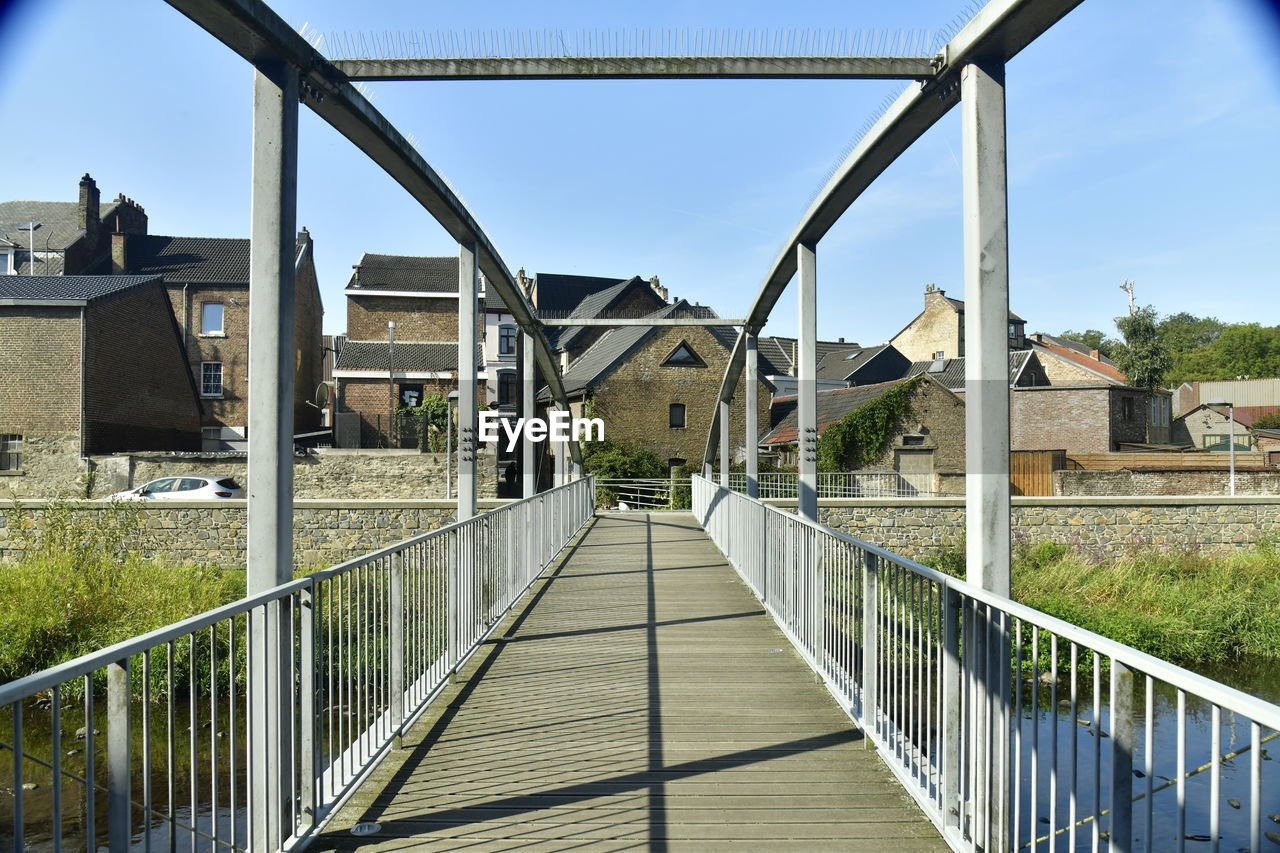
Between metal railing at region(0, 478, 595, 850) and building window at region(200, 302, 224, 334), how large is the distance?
26962mm

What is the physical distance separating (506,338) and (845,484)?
17107 mm

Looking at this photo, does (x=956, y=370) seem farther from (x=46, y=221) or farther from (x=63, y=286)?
(x=46, y=221)

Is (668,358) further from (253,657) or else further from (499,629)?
(253,657)

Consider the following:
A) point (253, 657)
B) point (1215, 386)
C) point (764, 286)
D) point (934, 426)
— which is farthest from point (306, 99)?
point (1215, 386)

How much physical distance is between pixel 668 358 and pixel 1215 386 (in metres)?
37.9

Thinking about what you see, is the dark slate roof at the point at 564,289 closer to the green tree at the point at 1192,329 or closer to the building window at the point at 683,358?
the building window at the point at 683,358

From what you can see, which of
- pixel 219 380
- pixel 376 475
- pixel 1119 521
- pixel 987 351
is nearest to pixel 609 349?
pixel 376 475

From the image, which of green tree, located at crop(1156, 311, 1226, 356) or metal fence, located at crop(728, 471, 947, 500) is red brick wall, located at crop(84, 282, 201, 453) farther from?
green tree, located at crop(1156, 311, 1226, 356)

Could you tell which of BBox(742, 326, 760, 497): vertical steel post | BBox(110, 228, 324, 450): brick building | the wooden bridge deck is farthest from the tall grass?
BBox(110, 228, 324, 450): brick building

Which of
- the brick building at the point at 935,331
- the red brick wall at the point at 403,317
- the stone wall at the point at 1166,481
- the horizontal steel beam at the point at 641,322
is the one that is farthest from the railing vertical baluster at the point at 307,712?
the brick building at the point at 935,331

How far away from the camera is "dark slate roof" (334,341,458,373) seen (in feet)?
115

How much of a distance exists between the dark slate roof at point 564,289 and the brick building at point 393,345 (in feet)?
19.2

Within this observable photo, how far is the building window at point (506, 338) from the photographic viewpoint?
128ft

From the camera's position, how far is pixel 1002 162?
12.9 feet
